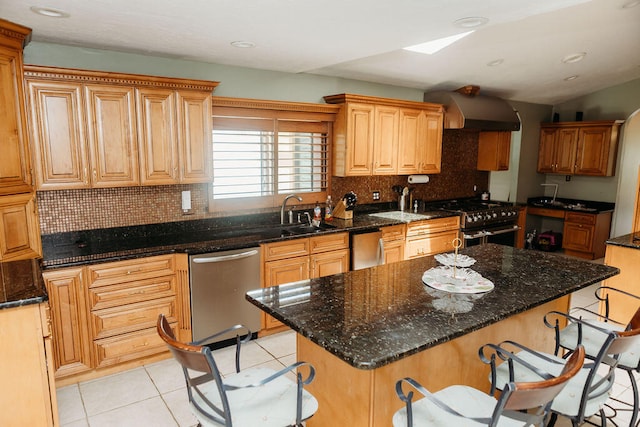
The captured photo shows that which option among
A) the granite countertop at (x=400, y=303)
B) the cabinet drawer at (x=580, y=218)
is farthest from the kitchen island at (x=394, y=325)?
the cabinet drawer at (x=580, y=218)

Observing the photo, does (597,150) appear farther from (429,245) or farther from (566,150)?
(429,245)

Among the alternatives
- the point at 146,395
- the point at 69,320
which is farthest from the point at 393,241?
the point at 69,320

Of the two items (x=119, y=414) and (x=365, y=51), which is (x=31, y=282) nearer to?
(x=119, y=414)

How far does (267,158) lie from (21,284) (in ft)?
8.06

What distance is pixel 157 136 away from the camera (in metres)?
3.38

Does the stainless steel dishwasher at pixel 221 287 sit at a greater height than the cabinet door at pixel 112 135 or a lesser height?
lesser

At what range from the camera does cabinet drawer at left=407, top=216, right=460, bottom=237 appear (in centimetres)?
493

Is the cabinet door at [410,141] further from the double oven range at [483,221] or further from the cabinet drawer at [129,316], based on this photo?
the cabinet drawer at [129,316]

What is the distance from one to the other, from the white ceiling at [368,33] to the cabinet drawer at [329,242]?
1631 mm

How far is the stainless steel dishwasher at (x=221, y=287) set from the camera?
3.38 m

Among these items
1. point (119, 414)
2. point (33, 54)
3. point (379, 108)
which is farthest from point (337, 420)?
point (379, 108)

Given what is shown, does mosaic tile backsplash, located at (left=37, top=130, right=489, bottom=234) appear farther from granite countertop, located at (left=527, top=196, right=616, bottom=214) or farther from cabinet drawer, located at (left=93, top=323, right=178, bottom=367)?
granite countertop, located at (left=527, top=196, right=616, bottom=214)

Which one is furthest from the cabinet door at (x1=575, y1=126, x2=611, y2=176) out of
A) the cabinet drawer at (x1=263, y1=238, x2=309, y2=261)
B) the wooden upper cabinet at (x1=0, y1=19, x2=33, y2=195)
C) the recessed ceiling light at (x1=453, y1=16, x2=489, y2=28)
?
the wooden upper cabinet at (x1=0, y1=19, x2=33, y2=195)

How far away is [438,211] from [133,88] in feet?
12.6
